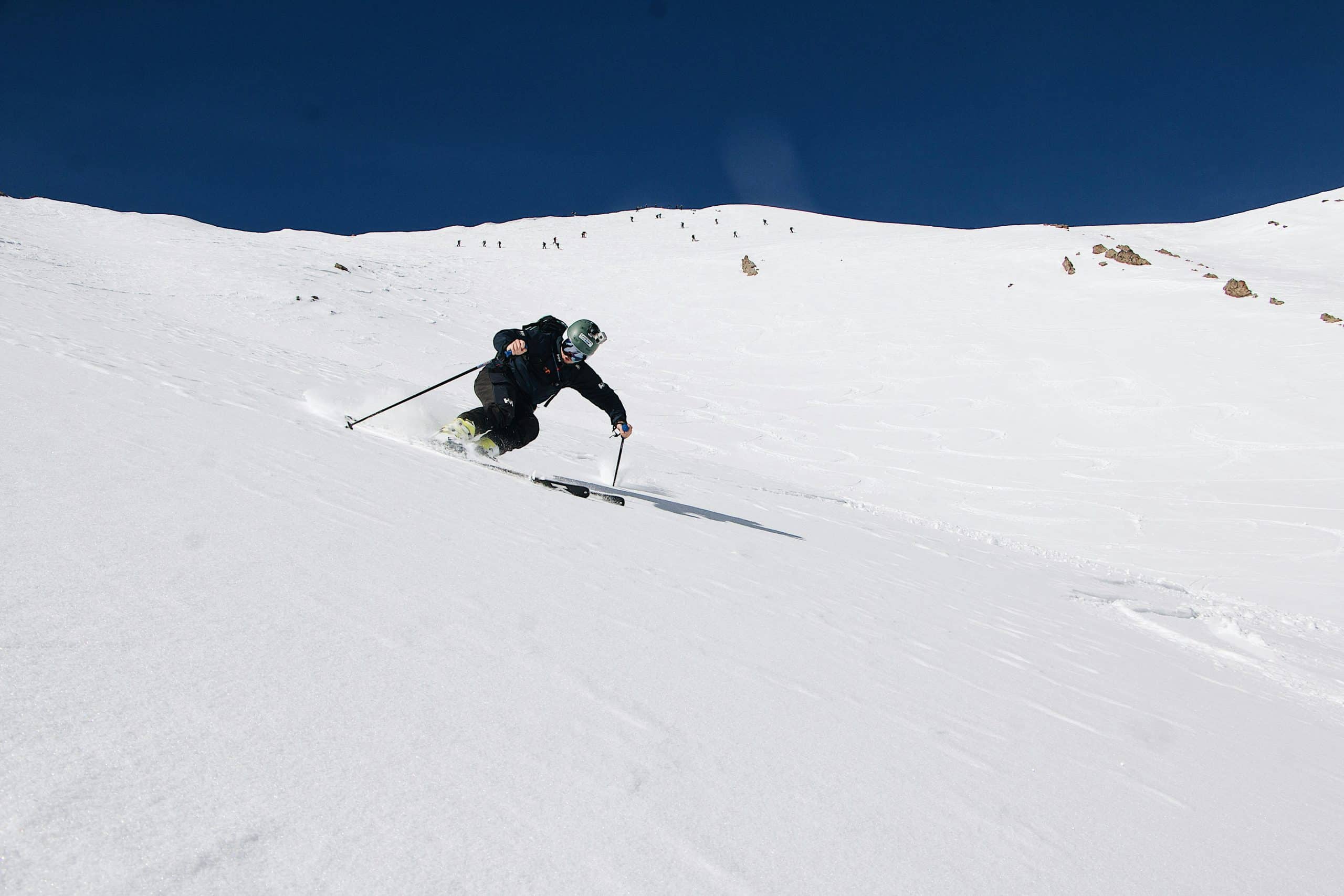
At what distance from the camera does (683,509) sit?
682cm

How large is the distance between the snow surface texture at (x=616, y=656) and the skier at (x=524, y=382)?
56 centimetres

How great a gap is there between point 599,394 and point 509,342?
45.2 inches

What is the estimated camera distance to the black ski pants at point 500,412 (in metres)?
7.07

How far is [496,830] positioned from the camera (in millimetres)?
1454

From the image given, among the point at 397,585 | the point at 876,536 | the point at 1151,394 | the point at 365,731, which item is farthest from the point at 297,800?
the point at 1151,394

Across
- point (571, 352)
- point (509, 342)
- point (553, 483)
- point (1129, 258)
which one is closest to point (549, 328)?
point (571, 352)

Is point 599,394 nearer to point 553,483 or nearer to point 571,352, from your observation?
point 571,352

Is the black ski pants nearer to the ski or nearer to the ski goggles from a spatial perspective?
the ski

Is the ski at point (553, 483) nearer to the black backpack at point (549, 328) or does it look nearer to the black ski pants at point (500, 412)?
the black ski pants at point (500, 412)

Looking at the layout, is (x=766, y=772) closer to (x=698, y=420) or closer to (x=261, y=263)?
(x=698, y=420)

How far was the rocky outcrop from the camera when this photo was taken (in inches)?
916

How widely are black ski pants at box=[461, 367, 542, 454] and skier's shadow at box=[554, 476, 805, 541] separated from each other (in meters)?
0.61

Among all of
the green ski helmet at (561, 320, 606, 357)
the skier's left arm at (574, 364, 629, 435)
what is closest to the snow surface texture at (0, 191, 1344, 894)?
the skier's left arm at (574, 364, 629, 435)

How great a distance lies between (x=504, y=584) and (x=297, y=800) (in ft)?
5.59
